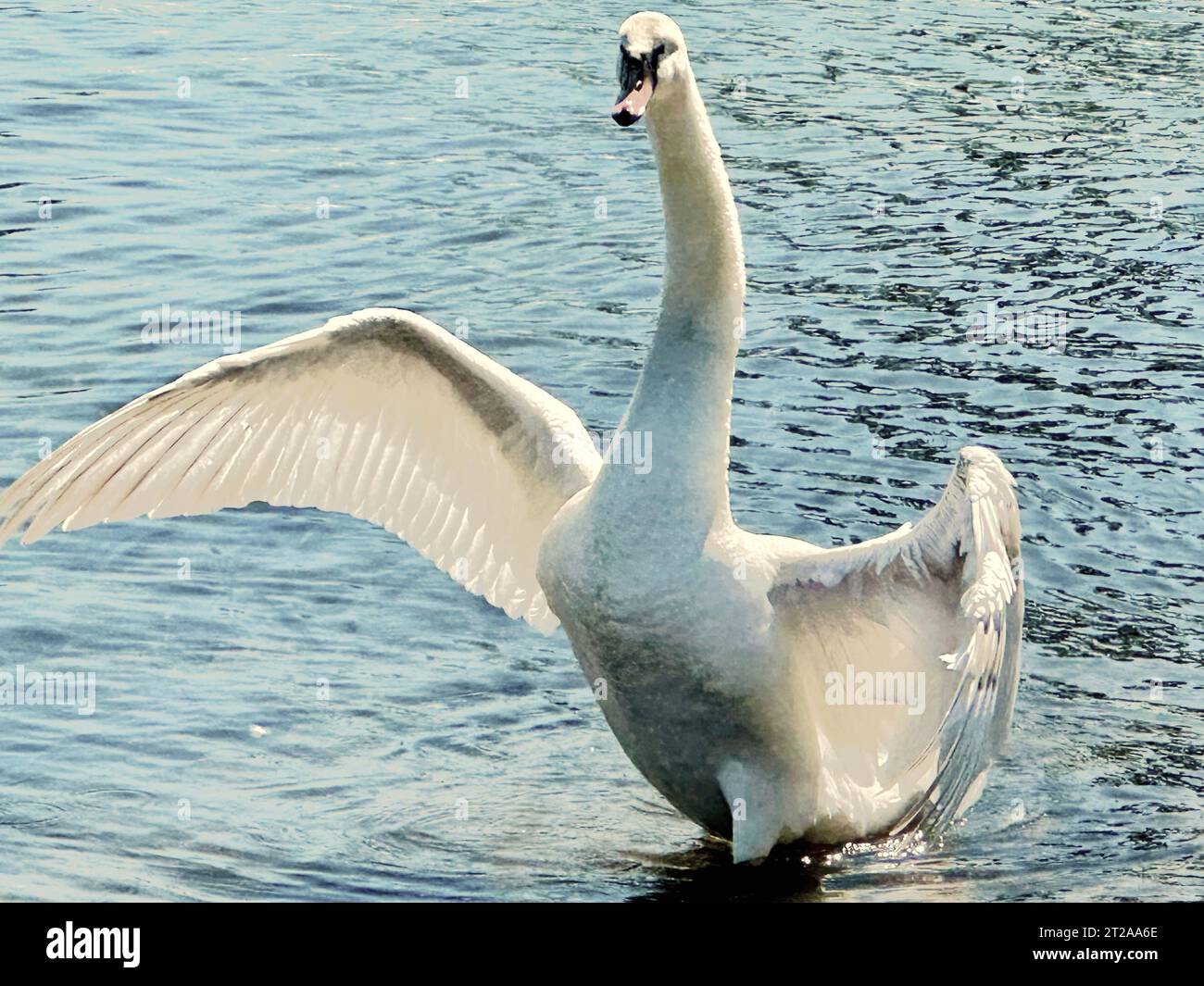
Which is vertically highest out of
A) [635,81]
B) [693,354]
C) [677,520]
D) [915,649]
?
[635,81]

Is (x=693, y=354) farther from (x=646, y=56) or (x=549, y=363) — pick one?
(x=549, y=363)

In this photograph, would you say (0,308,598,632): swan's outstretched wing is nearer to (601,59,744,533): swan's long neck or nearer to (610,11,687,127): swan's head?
(601,59,744,533): swan's long neck

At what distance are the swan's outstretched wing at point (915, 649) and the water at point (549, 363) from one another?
431 mm

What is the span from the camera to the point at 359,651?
10.9 m

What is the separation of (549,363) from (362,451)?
5.25m

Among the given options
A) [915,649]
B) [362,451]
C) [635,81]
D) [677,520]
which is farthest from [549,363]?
[635,81]

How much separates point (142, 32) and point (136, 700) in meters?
Answer: 13.9

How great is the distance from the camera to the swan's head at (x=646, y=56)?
7566 millimetres

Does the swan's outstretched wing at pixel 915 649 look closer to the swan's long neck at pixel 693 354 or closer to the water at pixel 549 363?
the water at pixel 549 363

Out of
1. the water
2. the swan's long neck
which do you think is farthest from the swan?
the water

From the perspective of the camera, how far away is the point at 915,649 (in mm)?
8633

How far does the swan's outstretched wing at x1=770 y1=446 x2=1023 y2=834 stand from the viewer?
7.77 metres

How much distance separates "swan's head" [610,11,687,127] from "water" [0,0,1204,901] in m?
3.23

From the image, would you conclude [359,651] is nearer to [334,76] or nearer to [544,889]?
[544,889]
